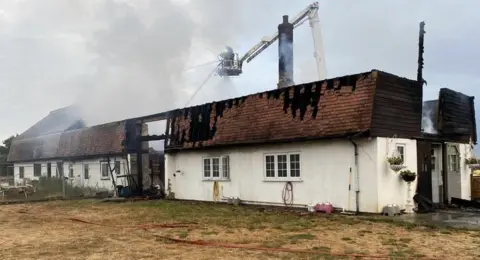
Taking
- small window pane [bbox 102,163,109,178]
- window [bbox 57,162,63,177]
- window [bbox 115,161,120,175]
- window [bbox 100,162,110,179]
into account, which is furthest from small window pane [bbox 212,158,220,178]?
window [bbox 57,162,63,177]

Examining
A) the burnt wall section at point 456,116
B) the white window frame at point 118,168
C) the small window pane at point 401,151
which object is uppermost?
the burnt wall section at point 456,116

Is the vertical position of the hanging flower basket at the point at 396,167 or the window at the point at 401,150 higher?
the window at the point at 401,150

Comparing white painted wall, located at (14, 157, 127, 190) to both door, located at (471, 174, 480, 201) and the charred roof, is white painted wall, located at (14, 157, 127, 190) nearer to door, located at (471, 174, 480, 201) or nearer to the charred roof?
the charred roof

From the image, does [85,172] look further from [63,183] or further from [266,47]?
[266,47]

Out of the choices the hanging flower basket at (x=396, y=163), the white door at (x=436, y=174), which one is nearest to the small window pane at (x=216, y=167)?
the hanging flower basket at (x=396, y=163)

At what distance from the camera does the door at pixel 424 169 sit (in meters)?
13.7

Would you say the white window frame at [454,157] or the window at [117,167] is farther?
the window at [117,167]

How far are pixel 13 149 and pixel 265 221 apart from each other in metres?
35.2

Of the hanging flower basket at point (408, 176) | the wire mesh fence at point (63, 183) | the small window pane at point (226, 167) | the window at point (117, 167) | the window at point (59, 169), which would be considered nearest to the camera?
the hanging flower basket at point (408, 176)

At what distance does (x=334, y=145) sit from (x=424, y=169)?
287cm

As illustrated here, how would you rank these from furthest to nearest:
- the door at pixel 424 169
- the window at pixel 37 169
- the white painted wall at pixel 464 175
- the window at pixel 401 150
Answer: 1. the window at pixel 37 169
2. the white painted wall at pixel 464 175
3. the door at pixel 424 169
4. the window at pixel 401 150

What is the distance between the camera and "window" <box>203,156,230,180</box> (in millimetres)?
17344

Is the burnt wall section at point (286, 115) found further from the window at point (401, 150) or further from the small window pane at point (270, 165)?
the window at point (401, 150)

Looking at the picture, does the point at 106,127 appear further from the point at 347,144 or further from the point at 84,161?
the point at 347,144
